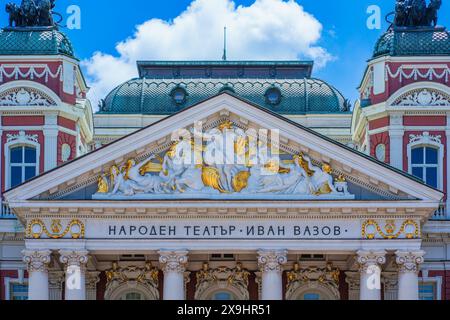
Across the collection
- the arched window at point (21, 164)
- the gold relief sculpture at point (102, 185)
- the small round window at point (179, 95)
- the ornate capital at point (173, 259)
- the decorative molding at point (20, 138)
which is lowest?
the ornate capital at point (173, 259)

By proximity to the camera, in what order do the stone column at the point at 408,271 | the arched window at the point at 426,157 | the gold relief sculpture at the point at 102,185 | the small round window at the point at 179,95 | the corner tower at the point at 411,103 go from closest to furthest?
the stone column at the point at 408,271, the gold relief sculpture at the point at 102,185, the arched window at the point at 426,157, the corner tower at the point at 411,103, the small round window at the point at 179,95

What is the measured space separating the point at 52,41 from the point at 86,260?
1284 cm

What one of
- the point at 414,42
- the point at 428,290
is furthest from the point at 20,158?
the point at 428,290

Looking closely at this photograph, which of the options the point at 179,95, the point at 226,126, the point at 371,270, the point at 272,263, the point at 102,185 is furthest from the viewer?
the point at 179,95

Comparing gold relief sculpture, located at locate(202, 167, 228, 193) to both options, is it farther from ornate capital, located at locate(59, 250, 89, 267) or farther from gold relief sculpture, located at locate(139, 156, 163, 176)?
ornate capital, located at locate(59, 250, 89, 267)

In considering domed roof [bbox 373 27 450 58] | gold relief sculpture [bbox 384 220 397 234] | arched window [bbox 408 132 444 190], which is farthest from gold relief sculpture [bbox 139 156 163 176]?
domed roof [bbox 373 27 450 58]

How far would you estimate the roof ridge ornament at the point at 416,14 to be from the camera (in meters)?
64.1

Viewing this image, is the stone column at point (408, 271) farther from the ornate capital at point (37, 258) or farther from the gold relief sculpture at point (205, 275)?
the ornate capital at point (37, 258)

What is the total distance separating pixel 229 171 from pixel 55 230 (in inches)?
279

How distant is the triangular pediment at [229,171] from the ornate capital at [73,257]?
6.92 ft

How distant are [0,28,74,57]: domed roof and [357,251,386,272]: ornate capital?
1731 centimetres

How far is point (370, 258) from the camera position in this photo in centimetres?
5438

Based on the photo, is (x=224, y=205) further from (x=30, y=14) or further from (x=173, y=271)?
(x=30, y=14)

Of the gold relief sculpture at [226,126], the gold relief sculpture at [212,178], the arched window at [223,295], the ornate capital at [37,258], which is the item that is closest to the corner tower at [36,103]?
the ornate capital at [37,258]
